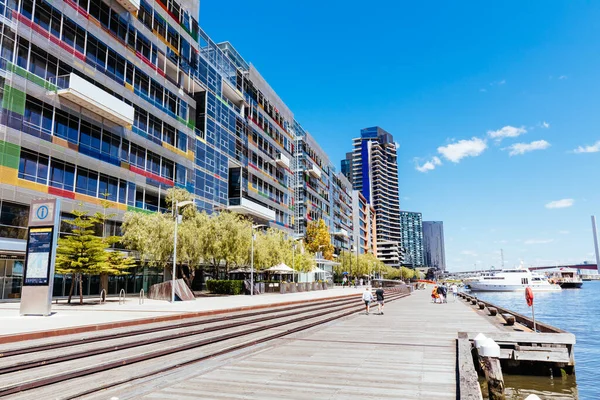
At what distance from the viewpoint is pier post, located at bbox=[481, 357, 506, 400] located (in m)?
9.00

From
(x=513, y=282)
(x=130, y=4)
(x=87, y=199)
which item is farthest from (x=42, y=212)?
(x=513, y=282)

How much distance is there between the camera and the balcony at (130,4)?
3695 cm

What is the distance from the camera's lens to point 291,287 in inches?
1964

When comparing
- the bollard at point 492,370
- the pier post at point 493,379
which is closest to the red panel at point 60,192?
the bollard at point 492,370

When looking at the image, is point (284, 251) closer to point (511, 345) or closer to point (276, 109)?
point (276, 109)

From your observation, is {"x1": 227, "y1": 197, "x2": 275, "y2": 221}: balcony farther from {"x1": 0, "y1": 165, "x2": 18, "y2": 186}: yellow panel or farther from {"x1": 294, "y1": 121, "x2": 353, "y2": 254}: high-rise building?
{"x1": 0, "y1": 165, "x2": 18, "y2": 186}: yellow panel

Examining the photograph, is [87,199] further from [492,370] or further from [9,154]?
[492,370]

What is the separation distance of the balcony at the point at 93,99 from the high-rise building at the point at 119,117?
84 mm

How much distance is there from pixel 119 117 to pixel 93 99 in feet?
9.63

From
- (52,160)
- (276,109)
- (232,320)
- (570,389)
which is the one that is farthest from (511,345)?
(276,109)

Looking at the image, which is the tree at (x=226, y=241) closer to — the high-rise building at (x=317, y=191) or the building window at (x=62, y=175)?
the building window at (x=62, y=175)

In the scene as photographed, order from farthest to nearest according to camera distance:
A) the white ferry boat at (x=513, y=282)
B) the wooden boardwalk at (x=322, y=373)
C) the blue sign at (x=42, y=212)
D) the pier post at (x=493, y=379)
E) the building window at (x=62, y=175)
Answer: the white ferry boat at (x=513, y=282)
the building window at (x=62, y=175)
the blue sign at (x=42, y=212)
the pier post at (x=493, y=379)
the wooden boardwalk at (x=322, y=373)

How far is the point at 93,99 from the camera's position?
3266cm

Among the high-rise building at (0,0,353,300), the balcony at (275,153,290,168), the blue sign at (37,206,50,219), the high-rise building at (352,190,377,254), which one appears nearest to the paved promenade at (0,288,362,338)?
the blue sign at (37,206,50,219)
